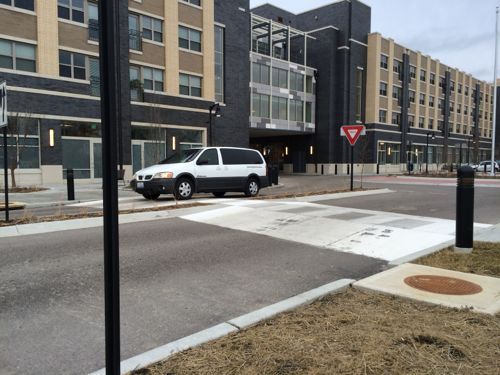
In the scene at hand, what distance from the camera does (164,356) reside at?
10.6 ft

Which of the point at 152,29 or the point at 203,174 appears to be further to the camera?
the point at 152,29

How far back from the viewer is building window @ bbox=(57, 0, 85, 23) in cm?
2558

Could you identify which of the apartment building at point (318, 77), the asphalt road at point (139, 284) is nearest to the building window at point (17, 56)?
the asphalt road at point (139, 284)

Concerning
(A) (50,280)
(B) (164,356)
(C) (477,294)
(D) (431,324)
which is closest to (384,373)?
(D) (431,324)

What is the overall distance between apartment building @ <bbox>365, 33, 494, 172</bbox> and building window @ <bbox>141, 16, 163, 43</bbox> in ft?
100.0

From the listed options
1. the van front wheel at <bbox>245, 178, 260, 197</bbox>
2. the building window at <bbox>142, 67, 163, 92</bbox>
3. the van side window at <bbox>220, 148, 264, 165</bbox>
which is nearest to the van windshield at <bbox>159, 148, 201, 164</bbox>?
the van side window at <bbox>220, 148, 264, 165</bbox>

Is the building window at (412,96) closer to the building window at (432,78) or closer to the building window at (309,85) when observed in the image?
the building window at (432,78)

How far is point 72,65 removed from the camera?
2619 cm

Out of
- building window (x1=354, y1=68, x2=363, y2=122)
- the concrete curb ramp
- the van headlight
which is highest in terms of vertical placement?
building window (x1=354, y1=68, x2=363, y2=122)

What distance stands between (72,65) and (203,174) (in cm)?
1613

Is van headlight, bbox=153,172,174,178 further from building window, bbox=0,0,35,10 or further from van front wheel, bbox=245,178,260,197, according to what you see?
building window, bbox=0,0,35,10

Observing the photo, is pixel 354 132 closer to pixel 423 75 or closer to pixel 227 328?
pixel 227 328

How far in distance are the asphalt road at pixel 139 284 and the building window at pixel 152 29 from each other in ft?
81.6

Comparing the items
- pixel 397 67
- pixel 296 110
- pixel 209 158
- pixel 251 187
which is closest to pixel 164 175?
pixel 209 158
